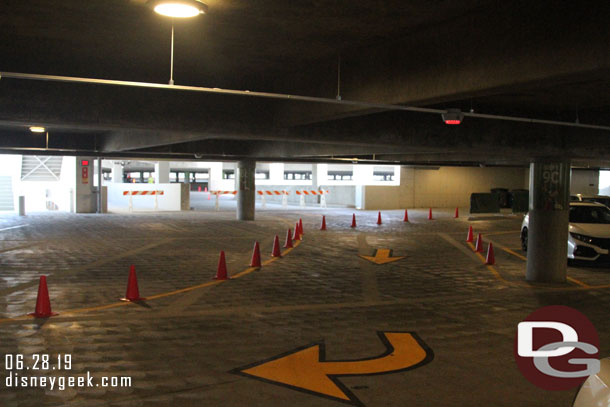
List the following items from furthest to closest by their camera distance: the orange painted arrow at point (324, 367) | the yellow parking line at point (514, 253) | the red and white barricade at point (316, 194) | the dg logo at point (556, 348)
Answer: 1. the red and white barricade at point (316, 194)
2. the yellow parking line at point (514, 253)
3. the dg logo at point (556, 348)
4. the orange painted arrow at point (324, 367)

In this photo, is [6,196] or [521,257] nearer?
[521,257]

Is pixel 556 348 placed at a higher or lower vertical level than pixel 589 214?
lower

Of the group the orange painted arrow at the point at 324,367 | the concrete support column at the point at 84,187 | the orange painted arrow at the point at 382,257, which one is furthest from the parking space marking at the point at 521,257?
the concrete support column at the point at 84,187

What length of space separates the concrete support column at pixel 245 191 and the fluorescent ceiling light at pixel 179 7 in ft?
71.6

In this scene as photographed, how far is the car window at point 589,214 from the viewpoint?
15.7m

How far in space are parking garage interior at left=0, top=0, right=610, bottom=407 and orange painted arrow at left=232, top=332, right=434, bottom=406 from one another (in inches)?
1.5

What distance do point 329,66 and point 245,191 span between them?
19335mm

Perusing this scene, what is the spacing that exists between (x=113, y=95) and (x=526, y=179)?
39231 millimetres

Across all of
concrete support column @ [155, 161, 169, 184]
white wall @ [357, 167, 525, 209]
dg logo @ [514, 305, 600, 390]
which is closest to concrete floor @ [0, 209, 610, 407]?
dg logo @ [514, 305, 600, 390]

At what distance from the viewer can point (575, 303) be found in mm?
10133

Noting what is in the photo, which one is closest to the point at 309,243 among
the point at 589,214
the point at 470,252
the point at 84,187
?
the point at 470,252

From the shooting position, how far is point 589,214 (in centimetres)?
1598

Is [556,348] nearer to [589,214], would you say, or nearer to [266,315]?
[266,315]

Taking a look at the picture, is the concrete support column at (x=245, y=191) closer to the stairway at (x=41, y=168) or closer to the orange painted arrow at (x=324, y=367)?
the stairway at (x=41, y=168)
